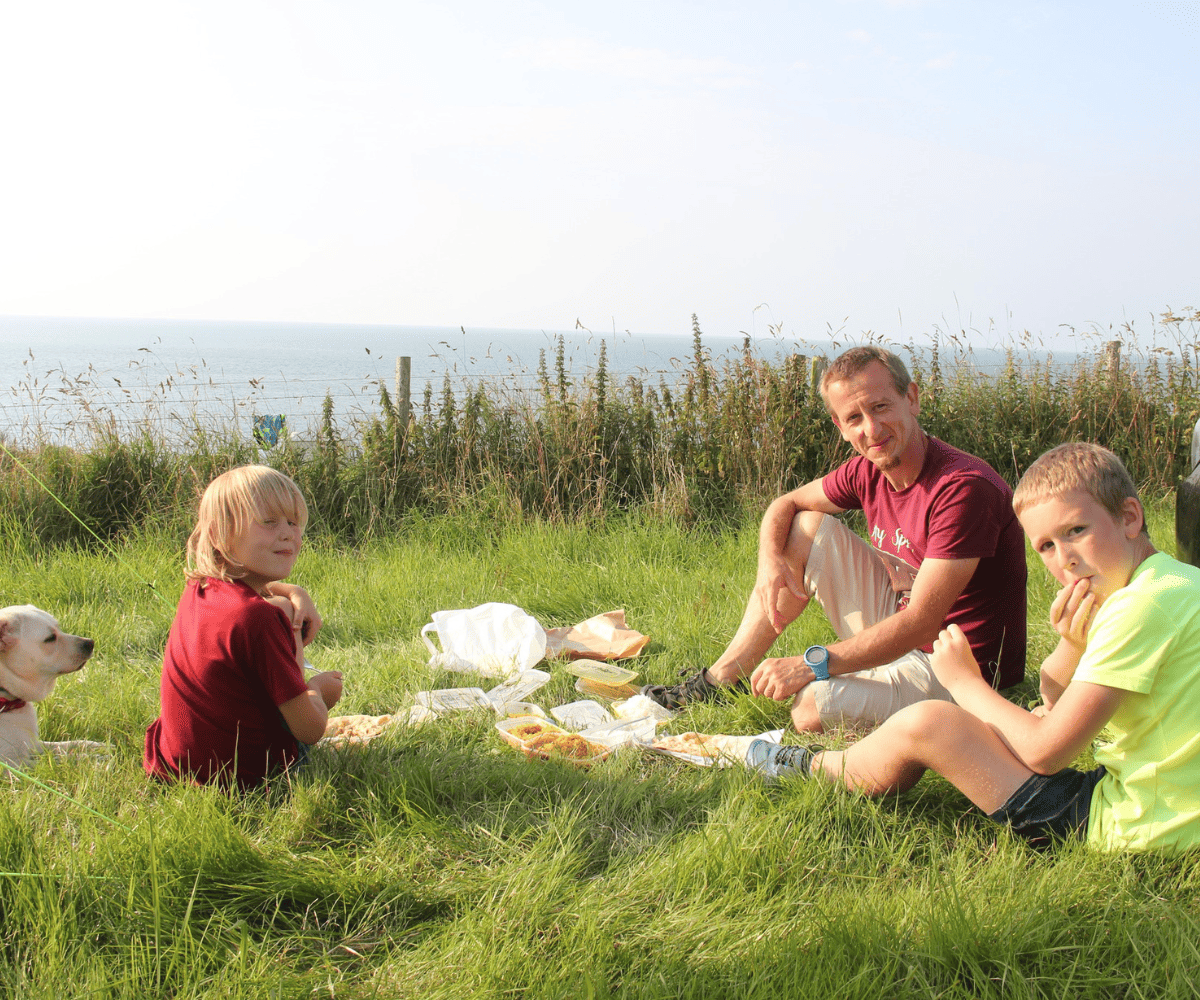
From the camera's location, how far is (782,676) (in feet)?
10.6

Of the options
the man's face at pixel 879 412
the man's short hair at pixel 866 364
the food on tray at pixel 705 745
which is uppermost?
the man's short hair at pixel 866 364

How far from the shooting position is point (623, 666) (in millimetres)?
4266

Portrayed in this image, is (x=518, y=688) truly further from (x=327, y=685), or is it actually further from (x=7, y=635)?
(x=7, y=635)

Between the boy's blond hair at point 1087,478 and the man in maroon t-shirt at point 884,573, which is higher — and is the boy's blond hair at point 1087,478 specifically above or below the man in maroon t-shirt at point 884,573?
above

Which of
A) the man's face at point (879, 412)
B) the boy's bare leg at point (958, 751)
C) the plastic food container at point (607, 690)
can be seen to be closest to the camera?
the boy's bare leg at point (958, 751)

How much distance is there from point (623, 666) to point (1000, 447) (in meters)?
5.38

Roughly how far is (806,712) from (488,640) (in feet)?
5.53

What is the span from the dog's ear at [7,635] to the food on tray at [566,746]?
1709 mm

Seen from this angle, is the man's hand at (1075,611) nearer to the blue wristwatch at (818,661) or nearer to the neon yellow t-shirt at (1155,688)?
the neon yellow t-shirt at (1155,688)

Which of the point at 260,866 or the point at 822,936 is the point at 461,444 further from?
the point at 822,936

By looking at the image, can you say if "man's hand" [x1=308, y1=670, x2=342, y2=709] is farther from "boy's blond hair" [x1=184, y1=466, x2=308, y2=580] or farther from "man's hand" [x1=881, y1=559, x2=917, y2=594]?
"man's hand" [x1=881, y1=559, x2=917, y2=594]

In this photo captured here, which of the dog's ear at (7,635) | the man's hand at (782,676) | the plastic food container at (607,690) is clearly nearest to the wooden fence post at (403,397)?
the plastic food container at (607,690)

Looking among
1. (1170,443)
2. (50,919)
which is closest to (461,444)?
(50,919)

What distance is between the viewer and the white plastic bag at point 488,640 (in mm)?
4168
